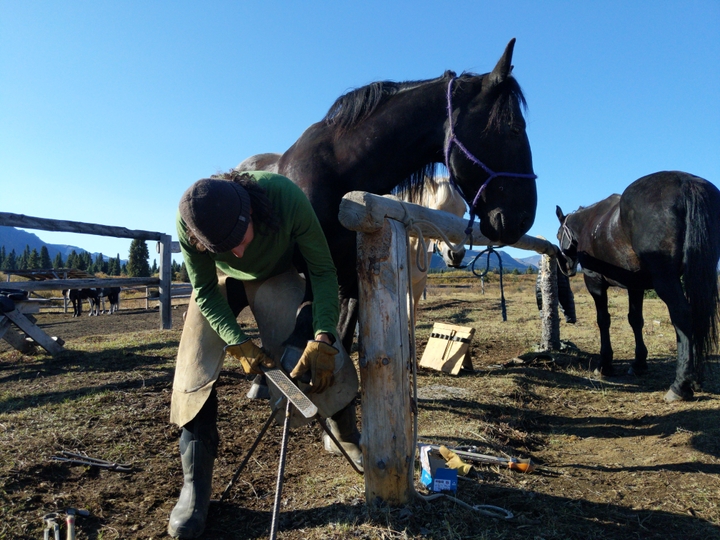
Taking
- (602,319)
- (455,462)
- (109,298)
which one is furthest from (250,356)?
(109,298)

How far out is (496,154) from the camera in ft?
8.66

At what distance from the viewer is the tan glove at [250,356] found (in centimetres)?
212

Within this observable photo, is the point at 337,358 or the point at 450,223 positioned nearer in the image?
the point at 337,358

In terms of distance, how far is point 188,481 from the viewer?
213cm

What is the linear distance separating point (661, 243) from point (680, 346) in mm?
935

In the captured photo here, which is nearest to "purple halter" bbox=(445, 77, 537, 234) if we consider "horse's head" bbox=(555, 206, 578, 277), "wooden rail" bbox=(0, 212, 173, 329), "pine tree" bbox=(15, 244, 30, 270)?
"horse's head" bbox=(555, 206, 578, 277)

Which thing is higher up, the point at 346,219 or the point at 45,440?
the point at 346,219

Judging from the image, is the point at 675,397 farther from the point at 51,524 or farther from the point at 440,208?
the point at 51,524

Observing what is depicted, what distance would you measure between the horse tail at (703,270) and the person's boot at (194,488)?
159 inches

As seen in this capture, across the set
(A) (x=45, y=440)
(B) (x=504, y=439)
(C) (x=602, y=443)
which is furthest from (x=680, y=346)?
(A) (x=45, y=440)

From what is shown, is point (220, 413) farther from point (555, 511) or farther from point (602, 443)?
point (602, 443)

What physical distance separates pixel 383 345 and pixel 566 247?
16.5 ft

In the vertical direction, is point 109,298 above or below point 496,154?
below

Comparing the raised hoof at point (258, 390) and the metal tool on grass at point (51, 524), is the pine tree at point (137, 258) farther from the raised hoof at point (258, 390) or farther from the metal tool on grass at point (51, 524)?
the metal tool on grass at point (51, 524)
